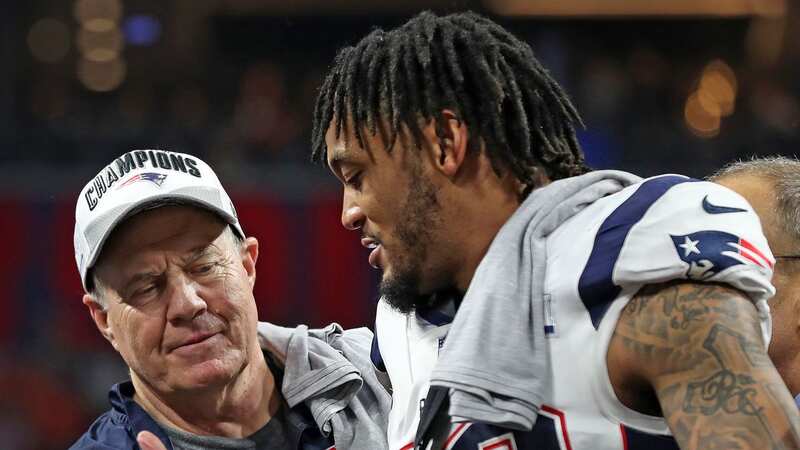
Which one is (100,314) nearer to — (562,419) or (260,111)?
(562,419)

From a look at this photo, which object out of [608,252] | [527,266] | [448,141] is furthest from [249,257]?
[608,252]

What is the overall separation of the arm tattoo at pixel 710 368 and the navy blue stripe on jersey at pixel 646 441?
0.31ft

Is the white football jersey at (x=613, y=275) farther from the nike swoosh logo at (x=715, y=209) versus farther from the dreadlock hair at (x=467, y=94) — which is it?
the dreadlock hair at (x=467, y=94)

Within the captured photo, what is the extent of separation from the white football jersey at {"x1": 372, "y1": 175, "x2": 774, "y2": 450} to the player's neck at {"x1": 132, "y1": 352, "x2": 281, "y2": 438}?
65 cm

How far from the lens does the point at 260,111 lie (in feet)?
18.4

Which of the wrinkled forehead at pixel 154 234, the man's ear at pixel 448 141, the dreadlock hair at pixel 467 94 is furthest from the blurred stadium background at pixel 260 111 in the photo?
the man's ear at pixel 448 141

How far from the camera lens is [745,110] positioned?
5.84 m

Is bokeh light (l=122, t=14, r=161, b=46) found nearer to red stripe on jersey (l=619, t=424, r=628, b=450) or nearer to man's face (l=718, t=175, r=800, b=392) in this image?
man's face (l=718, t=175, r=800, b=392)

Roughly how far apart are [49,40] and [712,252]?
531 centimetres

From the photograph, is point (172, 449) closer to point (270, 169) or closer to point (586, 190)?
point (586, 190)

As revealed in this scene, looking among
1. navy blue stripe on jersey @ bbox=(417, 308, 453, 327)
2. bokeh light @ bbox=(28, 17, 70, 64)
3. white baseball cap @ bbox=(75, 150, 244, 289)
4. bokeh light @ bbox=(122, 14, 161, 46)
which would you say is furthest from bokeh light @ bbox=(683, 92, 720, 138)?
navy blue stripe on jersey @ bbox=(417, 308, 453, 327)

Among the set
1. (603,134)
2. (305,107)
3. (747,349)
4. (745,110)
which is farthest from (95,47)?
(747,349)

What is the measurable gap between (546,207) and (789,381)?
0.80m

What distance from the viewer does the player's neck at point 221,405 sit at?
200cm
